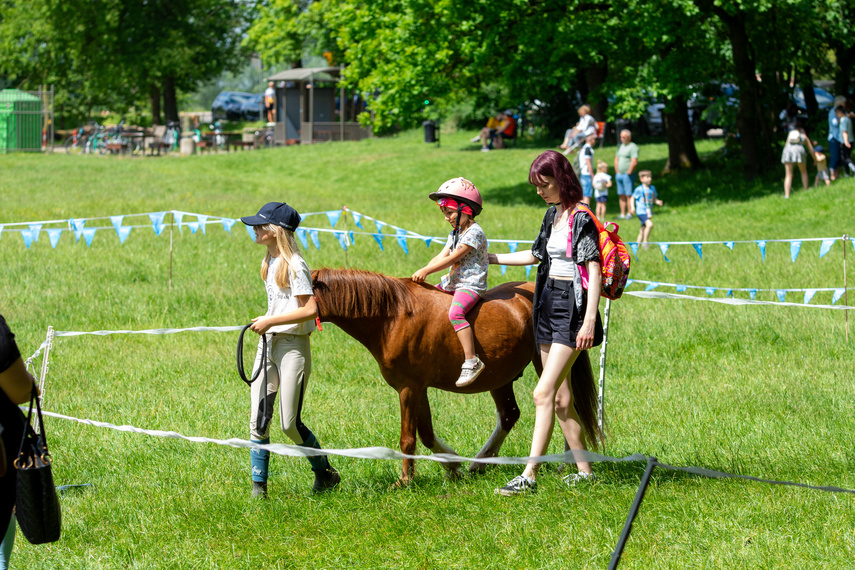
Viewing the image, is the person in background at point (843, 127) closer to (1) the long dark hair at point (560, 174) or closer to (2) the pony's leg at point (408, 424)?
(1) the long dark hair at point (560, 174)

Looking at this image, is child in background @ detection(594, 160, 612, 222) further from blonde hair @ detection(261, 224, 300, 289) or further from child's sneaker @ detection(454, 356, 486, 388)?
blonde hair @ detection(261, 224, 300, 289)

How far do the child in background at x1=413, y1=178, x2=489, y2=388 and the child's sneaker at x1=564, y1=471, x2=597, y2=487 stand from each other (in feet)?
2.82

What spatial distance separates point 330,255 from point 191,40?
3741 centimetres

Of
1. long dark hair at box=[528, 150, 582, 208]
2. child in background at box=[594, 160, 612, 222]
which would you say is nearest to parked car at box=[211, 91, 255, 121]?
child in background at box=[594, 160, 612, 222]

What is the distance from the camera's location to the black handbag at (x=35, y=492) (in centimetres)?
368

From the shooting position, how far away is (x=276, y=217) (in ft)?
17.3

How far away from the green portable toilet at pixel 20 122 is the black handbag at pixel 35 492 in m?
40.8

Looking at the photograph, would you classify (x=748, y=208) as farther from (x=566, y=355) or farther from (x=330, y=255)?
(x=566, y=355)

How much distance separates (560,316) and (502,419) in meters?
1.25

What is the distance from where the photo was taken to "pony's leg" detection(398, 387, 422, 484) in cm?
561

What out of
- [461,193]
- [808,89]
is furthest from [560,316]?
[808,89]

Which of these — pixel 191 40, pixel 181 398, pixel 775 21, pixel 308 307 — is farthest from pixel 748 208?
pixel 191 40

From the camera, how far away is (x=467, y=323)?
5.64 metres

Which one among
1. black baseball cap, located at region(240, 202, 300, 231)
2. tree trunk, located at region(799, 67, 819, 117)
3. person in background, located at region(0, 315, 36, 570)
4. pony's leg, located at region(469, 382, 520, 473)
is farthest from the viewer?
tree trunk, located at region(799, 67, 819, 117)
